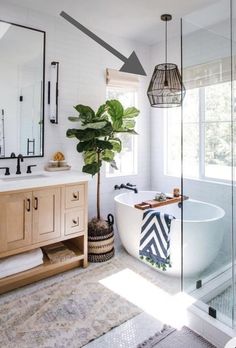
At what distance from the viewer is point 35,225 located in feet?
8.33

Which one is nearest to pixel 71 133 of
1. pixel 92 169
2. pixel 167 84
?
pixel 92 169

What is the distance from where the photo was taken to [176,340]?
190 centimetres

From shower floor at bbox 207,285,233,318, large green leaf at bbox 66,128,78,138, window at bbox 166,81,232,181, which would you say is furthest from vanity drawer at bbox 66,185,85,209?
shower floor at bbox 207,285,233,318

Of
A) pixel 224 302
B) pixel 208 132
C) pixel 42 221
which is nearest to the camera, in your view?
pixel 224 302

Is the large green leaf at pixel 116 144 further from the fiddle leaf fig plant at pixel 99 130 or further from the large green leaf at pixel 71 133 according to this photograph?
the large green leaf at pixel 71 133

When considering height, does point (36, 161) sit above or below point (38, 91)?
below

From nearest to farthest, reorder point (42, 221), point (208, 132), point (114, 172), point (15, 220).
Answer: point (15, 220), point (42, 221), point (208, 132), point (114, 172)

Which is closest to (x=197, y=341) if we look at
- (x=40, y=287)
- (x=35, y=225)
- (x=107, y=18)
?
(x=40, y=287)

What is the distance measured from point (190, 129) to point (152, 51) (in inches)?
59.1

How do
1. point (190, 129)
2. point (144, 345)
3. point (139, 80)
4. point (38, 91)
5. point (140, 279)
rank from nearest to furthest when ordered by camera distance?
point (144, 345) < point (140, 279) < point (38, 91) < point (190, 129) < point (139, 80)

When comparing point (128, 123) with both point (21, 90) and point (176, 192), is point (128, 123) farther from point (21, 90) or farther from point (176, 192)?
point (21, 90)

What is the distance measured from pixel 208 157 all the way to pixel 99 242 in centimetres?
158

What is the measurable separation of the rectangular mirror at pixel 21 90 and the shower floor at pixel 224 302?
2232 mm

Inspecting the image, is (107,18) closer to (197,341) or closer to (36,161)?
(36,161)
